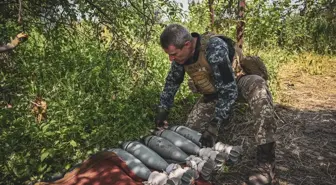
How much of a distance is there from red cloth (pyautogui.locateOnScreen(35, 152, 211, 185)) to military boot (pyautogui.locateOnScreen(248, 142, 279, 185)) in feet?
4.44

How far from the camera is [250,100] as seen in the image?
3582mm

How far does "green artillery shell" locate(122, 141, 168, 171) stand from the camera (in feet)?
10.1

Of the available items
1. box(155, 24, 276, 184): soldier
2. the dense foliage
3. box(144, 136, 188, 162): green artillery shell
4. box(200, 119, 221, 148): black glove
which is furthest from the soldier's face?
box(144, 136, 188, 162): green artillery shell

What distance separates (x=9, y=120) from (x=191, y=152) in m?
2.21

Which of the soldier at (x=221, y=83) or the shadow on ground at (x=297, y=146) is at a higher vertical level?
the soldier at (x=221, y=83)

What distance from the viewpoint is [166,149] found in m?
3.31

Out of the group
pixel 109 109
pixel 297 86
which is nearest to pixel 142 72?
pixel 109 109

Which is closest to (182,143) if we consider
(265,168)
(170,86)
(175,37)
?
(170,86)

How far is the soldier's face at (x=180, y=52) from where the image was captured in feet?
11.0

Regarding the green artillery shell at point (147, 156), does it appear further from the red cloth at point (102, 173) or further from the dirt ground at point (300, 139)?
the dirt ground at point (300, 139)

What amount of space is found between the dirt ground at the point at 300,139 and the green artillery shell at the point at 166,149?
0.57 metres

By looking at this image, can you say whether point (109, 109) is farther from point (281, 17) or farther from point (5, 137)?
point (281, 17)

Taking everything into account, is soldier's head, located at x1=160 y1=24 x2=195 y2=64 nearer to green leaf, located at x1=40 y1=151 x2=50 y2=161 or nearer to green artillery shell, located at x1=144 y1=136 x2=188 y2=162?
green artillery shell, located at x1=144 y1=136 x2=188 y2=162

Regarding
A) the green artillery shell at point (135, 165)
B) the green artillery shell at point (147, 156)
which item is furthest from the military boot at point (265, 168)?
the green artillery shell at point (135, 165)
